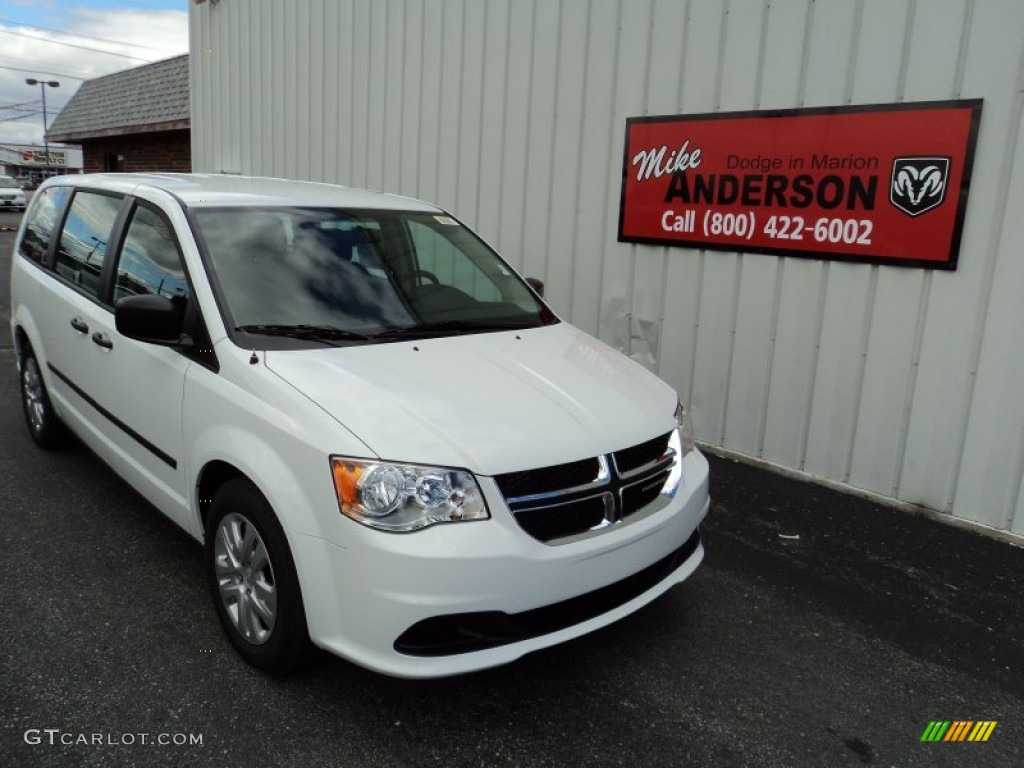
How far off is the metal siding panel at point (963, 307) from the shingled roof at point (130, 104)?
13.7m

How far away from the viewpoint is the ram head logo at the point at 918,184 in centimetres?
451

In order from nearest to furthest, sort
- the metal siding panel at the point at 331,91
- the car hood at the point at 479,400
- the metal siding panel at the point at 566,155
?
the car hood at the point at 479,400, the metal siding panel at the point at 566,155, the metal siding panel at the point at 331,91

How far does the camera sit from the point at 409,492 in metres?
2.42

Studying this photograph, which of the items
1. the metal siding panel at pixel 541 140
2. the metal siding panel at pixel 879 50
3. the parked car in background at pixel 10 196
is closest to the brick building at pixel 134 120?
the metal siding panel at pixel 541 140

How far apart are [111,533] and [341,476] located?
2.21 metres

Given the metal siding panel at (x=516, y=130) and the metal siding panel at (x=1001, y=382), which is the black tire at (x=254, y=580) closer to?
the metal siding panel at (x=1001, y=382)

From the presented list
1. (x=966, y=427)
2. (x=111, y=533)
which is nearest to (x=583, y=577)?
(x=111, y=533)

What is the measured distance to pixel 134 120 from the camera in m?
16.5

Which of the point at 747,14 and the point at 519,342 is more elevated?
the point at 747,14

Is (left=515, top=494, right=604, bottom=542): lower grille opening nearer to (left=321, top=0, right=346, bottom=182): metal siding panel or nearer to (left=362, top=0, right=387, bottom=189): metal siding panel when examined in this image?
(left=362, top=0, right=387, bottom=189): metal siding panel

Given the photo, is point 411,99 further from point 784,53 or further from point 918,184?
point 918,184

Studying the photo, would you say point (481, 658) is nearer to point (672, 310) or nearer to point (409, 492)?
point (409, 492)

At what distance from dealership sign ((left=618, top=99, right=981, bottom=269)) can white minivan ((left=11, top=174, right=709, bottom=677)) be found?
2.03 metres

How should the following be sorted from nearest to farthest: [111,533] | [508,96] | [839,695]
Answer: [839,695] → [111,533] → [508,96]
